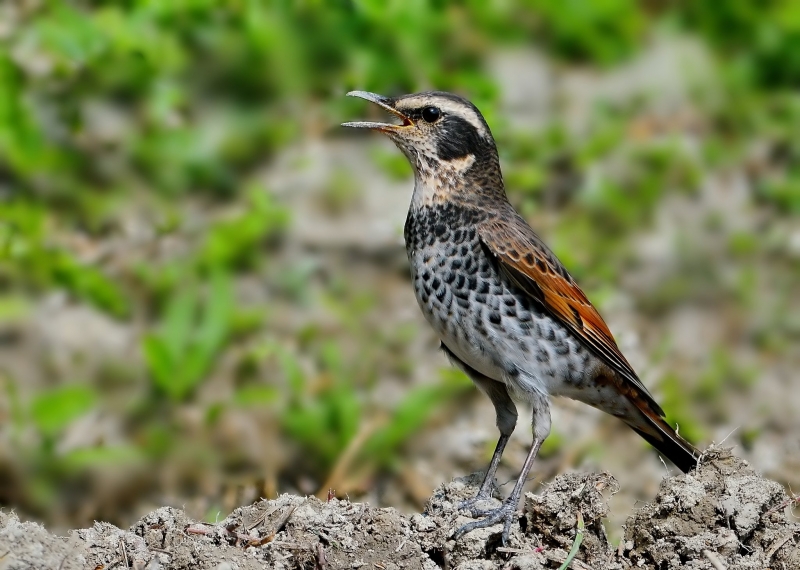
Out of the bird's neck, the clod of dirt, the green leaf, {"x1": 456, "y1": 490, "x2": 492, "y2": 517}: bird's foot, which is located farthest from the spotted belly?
the green leaf

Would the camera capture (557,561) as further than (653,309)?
No

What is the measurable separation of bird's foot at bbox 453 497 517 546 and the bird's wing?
92cm

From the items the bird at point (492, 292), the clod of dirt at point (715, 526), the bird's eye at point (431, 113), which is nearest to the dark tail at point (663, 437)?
the bird at point (492, 292)

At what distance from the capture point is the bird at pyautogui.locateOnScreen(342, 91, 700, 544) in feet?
18.2

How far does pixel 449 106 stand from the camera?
5785 mm

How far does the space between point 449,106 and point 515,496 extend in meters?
1.81

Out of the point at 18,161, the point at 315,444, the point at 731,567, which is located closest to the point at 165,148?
the point at 18,161

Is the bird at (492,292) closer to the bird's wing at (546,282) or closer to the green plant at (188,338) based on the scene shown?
the bird's wing at (546,282)

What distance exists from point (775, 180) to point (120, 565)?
20.3ft

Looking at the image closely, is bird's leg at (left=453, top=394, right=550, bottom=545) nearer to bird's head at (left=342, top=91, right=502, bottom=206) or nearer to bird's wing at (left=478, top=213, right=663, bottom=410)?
bird's wing at (left=478, top=213, right=663, bottom=410)

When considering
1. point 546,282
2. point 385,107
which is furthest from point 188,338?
point 546,282

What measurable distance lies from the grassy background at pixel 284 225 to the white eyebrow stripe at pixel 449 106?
7.64 feet

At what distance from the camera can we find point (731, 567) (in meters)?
4.70

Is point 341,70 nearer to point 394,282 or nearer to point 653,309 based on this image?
point 394,282
